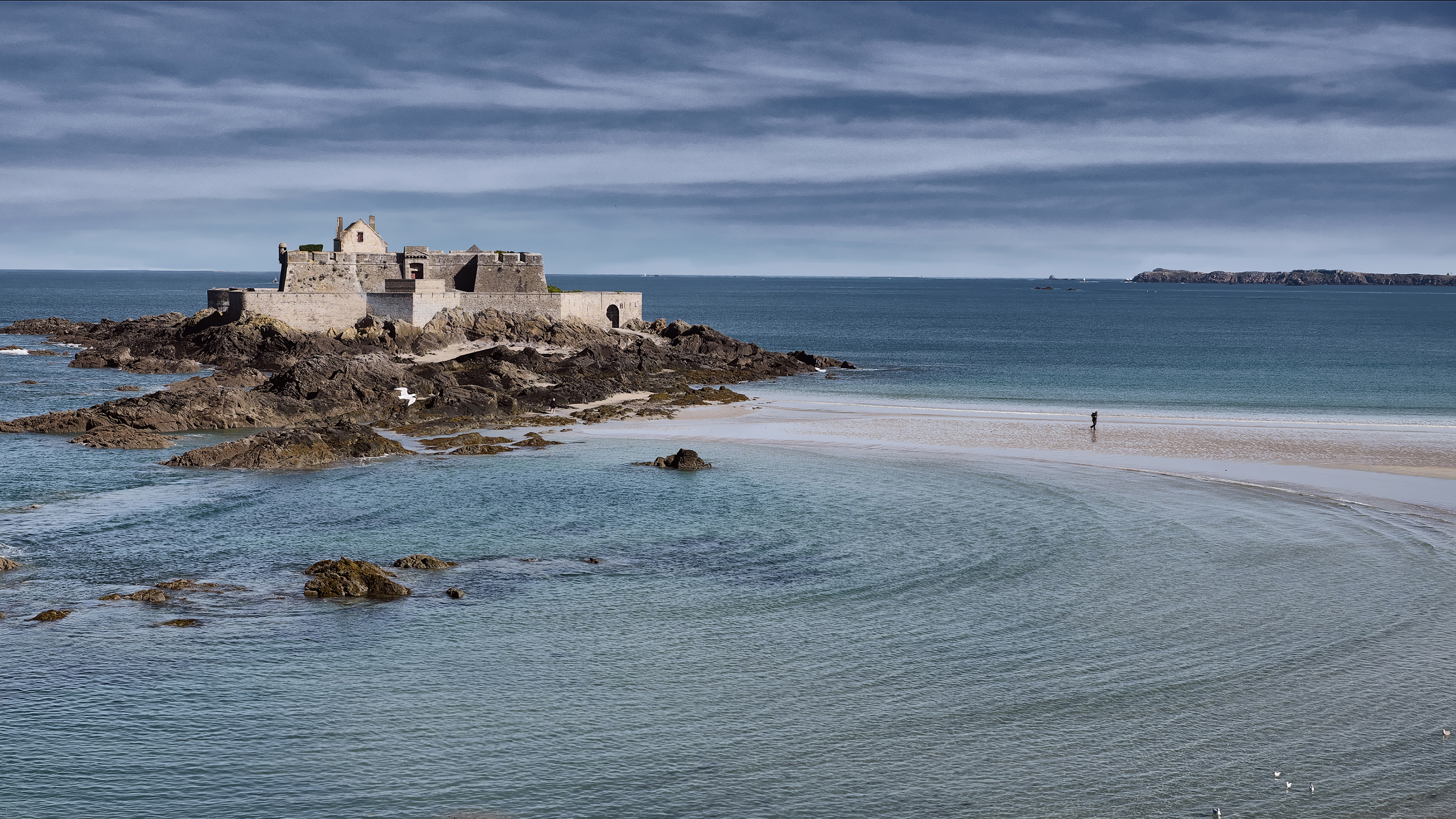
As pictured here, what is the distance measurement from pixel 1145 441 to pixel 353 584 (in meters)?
28.7

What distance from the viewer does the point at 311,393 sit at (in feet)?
141

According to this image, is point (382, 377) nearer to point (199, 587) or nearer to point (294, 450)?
point (294, 450)

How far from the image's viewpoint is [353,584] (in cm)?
1989

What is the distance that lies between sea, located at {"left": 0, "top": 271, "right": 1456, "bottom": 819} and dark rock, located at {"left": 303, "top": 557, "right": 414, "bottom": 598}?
1.61ft

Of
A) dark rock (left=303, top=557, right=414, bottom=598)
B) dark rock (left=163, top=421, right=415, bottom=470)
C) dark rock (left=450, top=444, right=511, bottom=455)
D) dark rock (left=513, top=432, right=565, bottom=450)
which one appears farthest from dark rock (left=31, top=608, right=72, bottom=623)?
dark rock (left=513, top=432, right=565, bottom=450)

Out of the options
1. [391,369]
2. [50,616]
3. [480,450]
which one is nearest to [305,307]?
[391,369]

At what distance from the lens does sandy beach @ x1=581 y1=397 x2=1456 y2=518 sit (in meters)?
31.9

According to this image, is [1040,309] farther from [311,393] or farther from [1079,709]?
[1079,709]

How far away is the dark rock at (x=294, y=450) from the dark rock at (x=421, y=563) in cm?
1196

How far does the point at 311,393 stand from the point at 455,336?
2076 cm

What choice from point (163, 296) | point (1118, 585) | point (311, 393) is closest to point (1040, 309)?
point (163, 296)

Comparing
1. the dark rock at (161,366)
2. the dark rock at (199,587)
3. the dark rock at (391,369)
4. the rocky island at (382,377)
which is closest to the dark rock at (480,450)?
the rocky island at (382,377)

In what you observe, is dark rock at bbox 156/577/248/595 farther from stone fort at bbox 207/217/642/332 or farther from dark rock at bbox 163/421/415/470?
stone fort at bbox 207/217/642/332

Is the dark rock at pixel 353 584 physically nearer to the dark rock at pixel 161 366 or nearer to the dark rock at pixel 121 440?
the dark rock at pixel 121 440
